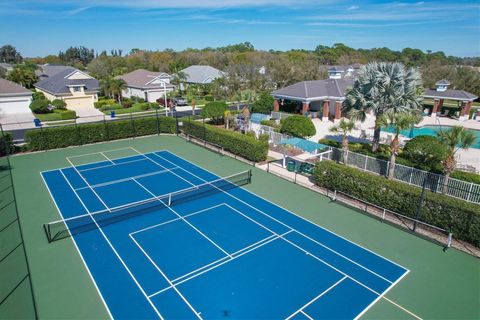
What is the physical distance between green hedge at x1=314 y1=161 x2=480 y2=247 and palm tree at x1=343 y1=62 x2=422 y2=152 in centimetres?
625

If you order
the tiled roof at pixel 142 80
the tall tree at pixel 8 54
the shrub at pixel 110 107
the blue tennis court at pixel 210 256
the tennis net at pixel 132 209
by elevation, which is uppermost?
the tall tree at pixel 8 54

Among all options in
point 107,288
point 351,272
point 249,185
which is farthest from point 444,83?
point 107,288

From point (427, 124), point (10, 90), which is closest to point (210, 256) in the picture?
point (427, 124)

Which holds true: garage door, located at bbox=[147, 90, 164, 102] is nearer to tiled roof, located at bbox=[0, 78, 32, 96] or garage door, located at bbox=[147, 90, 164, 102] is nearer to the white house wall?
tiled roof, located at bbox=[0, 78, 32, 96]

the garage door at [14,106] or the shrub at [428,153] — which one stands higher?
the garage door at [14,106]

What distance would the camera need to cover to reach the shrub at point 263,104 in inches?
1645

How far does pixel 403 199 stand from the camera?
51.6 ft

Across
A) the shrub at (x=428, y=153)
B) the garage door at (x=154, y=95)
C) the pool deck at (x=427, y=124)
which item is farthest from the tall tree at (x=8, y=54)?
the shrub at (x=428, y=153)

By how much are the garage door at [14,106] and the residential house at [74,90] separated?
13.4 feet

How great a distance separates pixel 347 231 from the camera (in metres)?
15.1

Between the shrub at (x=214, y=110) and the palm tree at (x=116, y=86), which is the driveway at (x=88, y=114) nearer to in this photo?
the palm tree at (x=116, y=86)

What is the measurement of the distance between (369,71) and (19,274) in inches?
981

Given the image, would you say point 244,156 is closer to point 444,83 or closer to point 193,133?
point 193,133

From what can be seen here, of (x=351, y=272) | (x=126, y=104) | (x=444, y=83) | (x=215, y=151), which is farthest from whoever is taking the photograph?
(x=126, y=104)
